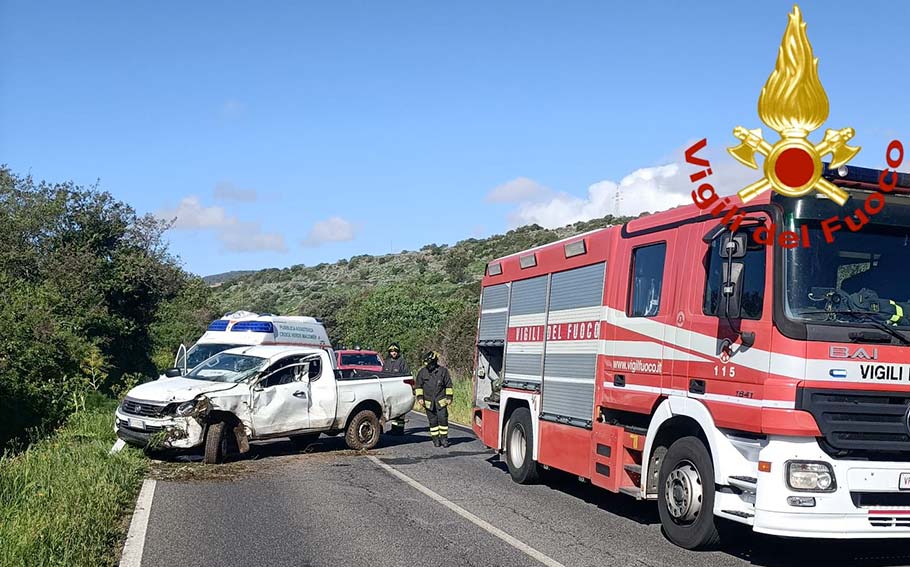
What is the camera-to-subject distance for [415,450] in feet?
51.3

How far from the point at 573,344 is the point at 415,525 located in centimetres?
291

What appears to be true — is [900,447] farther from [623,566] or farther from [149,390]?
[149,390]

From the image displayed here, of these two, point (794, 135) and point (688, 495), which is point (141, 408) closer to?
point (688, 495)

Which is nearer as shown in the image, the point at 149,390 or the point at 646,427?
the point at 646,427

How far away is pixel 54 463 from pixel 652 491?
24.2 feet

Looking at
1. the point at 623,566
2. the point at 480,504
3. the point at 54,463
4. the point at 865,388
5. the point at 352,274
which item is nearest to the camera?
the point at 865,388

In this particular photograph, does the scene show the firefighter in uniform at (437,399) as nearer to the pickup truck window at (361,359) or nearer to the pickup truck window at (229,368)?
the pickup truck window at (229,368)

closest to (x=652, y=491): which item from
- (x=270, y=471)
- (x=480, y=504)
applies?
(x=480, y=504)

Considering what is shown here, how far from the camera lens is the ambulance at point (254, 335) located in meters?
20.2

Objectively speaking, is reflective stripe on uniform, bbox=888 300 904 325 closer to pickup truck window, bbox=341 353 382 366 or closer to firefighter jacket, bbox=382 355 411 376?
firefighter jacket, bbox=382 355 411 376

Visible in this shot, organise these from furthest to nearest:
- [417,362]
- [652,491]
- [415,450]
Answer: [417,362] < [415,450] < [652,491]

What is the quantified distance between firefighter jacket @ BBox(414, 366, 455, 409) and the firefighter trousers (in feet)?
0.37

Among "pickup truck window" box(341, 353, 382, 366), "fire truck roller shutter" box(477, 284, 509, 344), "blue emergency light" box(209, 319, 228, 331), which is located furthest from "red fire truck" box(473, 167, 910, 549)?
"pickup truck window" box(341, 353, 382, 366)

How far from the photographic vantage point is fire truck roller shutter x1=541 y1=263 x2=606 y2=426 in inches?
396
